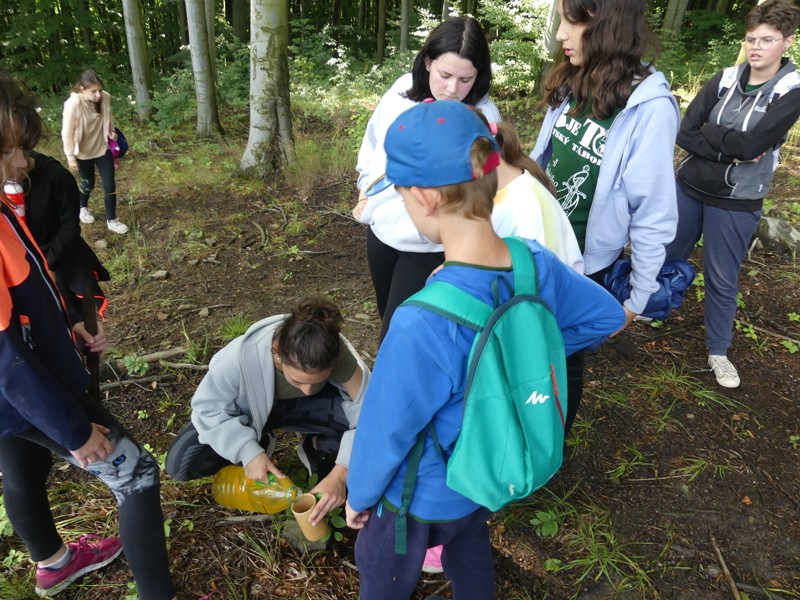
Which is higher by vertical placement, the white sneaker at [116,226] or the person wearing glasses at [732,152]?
the person wearing glasses at [732,152]

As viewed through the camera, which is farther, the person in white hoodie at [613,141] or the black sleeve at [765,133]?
the black sleeve at [765,133]

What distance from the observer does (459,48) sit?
2.23 metres

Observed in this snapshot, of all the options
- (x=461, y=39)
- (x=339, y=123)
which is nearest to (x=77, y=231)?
(x=461, y=39)

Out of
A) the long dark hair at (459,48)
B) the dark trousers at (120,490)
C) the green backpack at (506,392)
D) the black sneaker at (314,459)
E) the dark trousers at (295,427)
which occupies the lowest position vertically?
the black sneaker at (314,459)

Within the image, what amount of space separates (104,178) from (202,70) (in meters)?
3.62

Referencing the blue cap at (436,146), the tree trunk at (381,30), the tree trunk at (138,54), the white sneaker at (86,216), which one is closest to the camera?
the blue cap at (436,146)

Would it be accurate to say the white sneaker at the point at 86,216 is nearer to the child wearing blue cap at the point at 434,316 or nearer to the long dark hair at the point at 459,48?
the long dark hair at the point at 459,48

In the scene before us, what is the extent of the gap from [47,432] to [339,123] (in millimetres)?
7636

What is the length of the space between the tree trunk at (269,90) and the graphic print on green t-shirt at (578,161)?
461cm

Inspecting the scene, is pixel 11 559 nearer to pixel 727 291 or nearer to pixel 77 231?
pixel 77 231

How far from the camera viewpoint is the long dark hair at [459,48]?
2.23 m

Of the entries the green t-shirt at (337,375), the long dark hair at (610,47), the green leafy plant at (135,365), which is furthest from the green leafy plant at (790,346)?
the green leafy plant at (135,365)

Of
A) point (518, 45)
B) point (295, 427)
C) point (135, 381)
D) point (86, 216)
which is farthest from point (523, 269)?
point (518, 45)

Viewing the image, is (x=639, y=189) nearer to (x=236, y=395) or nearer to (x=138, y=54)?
(x=236, y=395)
